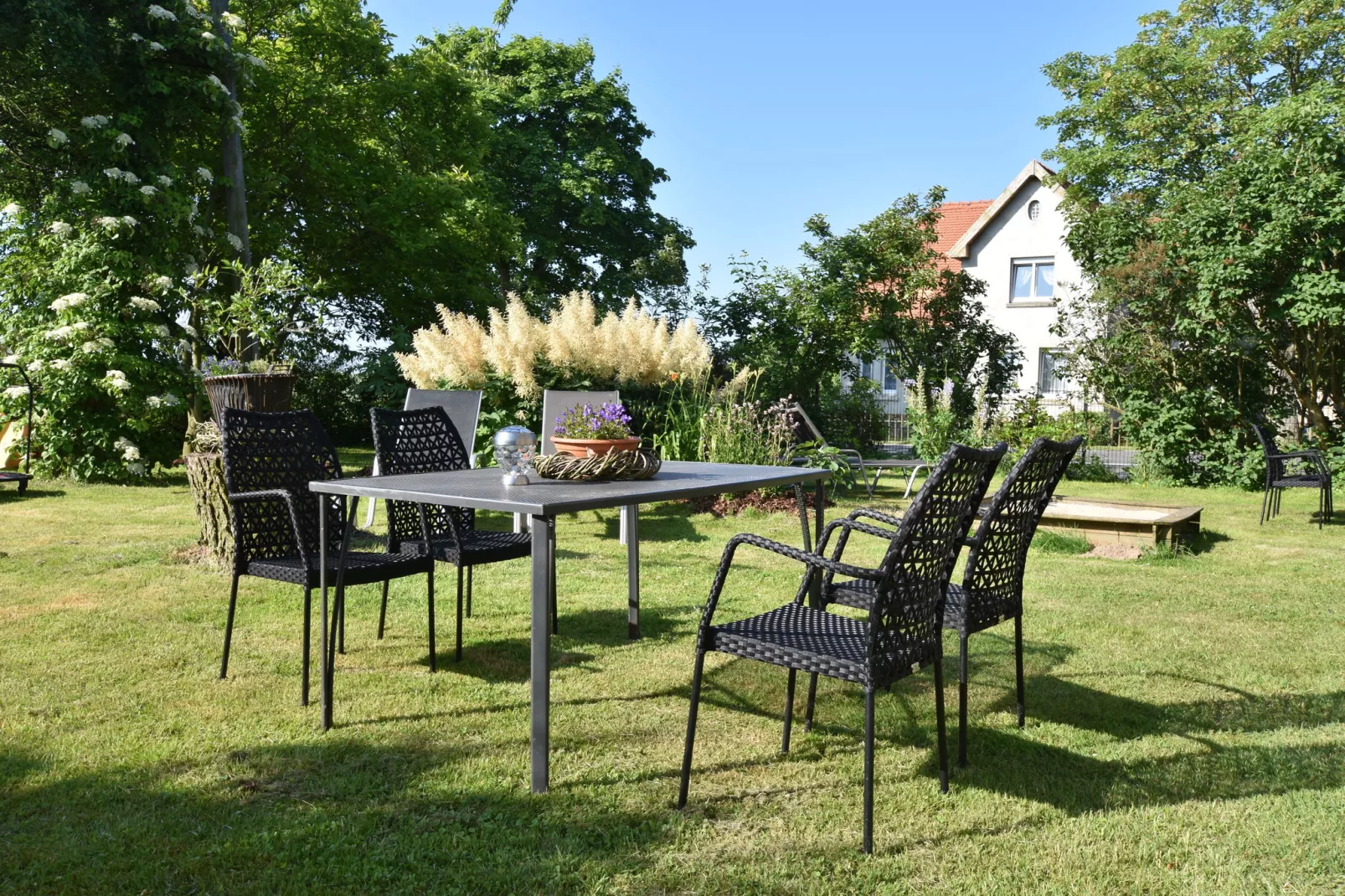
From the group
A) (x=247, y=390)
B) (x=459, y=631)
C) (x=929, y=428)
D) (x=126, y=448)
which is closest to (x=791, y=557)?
(x=459, y=631)

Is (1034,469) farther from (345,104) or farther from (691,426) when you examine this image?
(345,104)

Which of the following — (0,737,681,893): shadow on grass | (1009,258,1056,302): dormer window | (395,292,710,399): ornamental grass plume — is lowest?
(0,737,681,893): shadow on grass

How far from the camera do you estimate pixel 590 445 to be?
3527 mm

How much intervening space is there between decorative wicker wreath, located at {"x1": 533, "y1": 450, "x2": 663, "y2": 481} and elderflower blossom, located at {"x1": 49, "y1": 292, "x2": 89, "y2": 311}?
900cm

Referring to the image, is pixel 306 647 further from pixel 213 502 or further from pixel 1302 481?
pixel 1302 481

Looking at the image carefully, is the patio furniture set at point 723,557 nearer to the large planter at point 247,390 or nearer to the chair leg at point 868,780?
the chair leg at point 868,780

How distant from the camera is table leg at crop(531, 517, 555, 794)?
2.62m

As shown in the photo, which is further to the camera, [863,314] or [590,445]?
[863,314]

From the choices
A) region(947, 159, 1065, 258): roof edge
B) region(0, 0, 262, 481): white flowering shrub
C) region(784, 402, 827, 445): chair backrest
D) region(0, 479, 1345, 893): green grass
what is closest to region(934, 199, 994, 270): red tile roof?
region(947, 159, 1065, 258): roof edge

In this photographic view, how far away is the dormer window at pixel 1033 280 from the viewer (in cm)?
2325

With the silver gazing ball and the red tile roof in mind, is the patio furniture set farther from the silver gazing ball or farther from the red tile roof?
the red tile roof

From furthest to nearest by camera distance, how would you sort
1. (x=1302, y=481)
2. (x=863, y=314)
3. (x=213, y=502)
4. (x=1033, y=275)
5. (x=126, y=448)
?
1. (x=1033, y=275)
2. (x=863, y=314)
3. (x=126, y=448)
4. (x=1302, y=481)
5. (x=213, y=502)

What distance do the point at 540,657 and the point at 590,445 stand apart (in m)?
1.05

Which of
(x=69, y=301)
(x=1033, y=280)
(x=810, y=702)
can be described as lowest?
(x=810, y=702)
